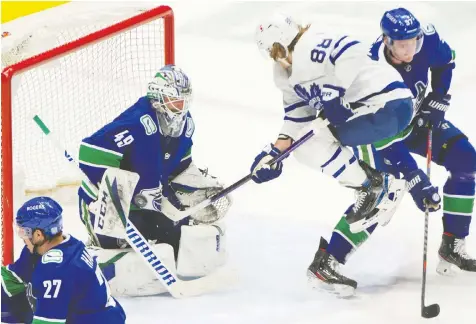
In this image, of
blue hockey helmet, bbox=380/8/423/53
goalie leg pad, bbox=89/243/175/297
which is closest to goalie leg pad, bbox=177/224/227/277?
goalie leg pad, bbox=89/243/175/297

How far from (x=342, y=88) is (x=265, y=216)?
108 cm

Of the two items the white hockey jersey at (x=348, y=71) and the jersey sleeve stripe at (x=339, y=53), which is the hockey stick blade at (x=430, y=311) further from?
the jersey sleeve stripe at (x=339, y=53)

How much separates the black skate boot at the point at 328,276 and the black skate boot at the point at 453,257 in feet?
1.23

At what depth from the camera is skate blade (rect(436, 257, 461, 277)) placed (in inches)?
173

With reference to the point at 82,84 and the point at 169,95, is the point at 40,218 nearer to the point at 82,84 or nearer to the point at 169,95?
the point at 169,95

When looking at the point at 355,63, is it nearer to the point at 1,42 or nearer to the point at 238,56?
the point at 1,42

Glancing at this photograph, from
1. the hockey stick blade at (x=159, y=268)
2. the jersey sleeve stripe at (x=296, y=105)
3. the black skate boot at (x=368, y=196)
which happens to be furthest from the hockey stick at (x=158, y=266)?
the jersey sleeve stripe at (x=296, y=105)

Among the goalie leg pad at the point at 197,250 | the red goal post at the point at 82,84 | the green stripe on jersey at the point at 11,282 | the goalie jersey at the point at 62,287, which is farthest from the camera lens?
the red goal post at the point at 82,84

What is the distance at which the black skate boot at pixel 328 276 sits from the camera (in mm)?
4199

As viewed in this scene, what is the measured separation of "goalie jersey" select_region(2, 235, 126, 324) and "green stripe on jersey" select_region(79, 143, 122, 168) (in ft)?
1.98

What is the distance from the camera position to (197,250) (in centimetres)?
429

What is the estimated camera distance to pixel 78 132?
15.7 feet

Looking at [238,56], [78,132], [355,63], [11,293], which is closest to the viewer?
[11,293]

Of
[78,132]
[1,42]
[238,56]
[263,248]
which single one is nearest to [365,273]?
[263,248]
